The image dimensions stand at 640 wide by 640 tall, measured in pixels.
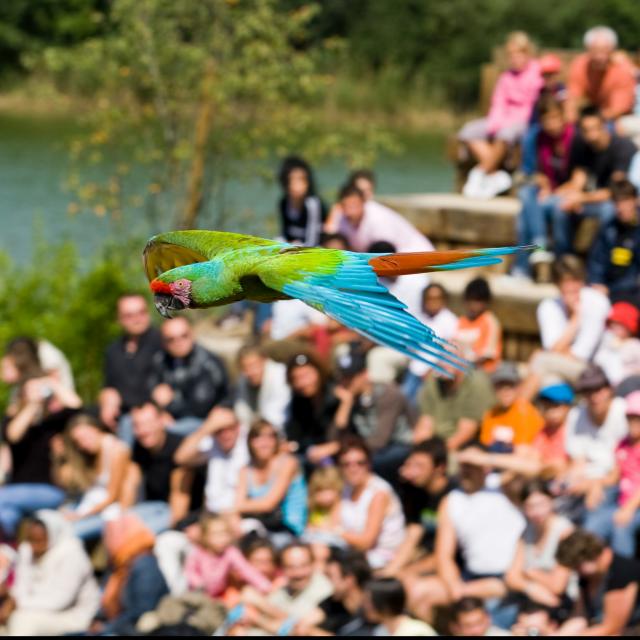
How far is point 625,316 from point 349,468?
1508 mm

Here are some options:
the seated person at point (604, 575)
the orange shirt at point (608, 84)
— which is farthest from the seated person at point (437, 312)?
the orange shirt at point (608, 84)

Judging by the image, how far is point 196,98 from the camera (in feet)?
42.8

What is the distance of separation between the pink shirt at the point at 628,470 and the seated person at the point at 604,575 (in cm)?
34

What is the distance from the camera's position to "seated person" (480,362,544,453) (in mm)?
6691

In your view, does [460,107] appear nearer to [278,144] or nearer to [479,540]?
[278,144]

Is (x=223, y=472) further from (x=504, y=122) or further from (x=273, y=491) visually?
(x=504, y=122)

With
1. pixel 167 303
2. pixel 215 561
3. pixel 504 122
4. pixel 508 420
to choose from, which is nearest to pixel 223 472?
pixel 215 561

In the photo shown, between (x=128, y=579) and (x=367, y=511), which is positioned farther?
(x=128, y=579)

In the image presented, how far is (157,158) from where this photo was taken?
42.7 feet

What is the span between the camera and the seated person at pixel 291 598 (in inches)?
245

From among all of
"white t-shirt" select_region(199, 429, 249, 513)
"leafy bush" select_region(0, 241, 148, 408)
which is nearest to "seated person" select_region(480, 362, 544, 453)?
"white t-shirt" select_region(199, 429, 249, 513)

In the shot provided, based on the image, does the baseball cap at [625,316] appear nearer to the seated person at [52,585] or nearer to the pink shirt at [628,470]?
the pink shirt at [628,470]

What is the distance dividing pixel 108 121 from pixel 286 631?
24.3 feet

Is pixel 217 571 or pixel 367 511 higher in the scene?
pixel 367 511
